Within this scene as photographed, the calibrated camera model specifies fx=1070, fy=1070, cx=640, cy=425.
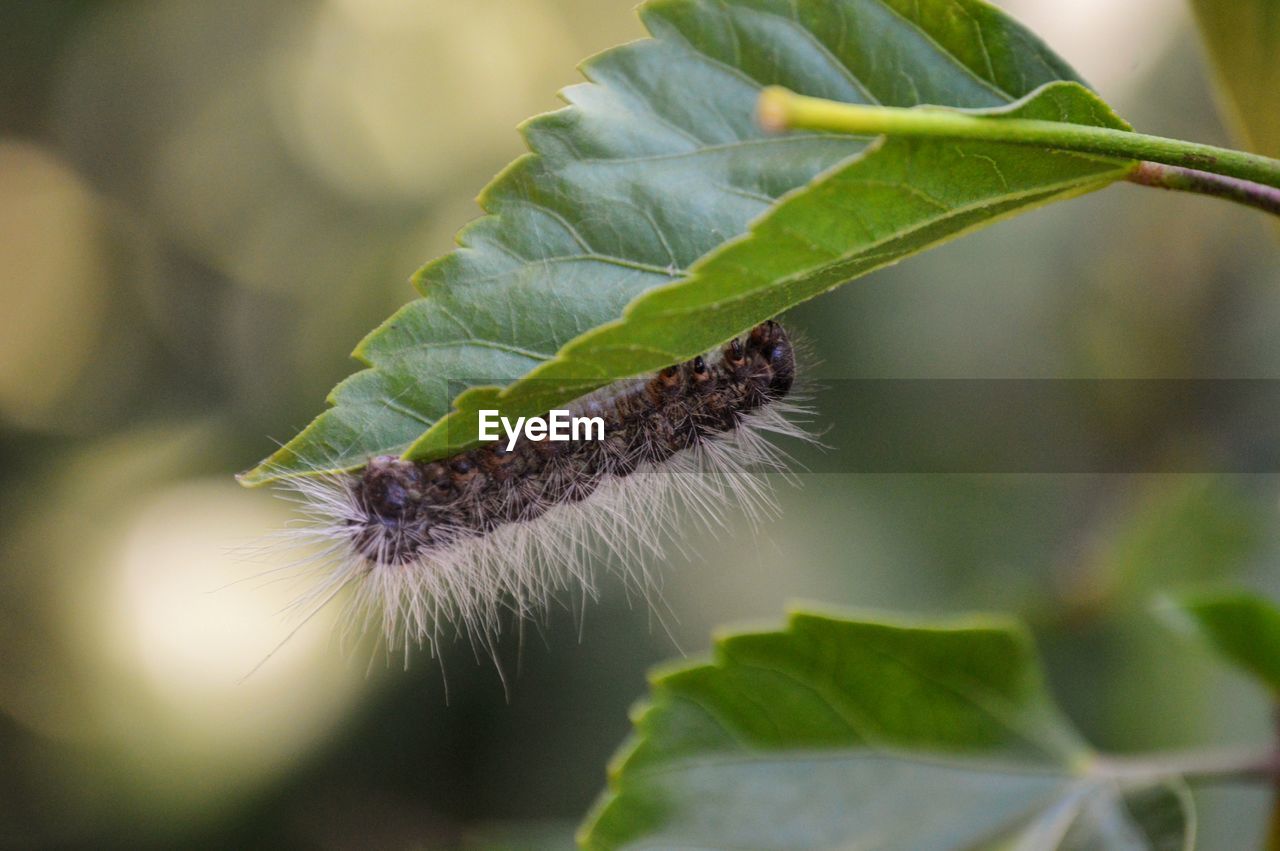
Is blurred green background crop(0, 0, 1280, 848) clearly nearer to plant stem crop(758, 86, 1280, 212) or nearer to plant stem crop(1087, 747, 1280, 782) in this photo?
plant stem crop(1087, 747, 1280, 782)

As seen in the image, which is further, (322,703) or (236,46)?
(236,46)

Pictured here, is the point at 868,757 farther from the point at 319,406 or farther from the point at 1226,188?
the point at 319,406

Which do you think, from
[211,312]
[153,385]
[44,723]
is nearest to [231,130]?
[211,312]

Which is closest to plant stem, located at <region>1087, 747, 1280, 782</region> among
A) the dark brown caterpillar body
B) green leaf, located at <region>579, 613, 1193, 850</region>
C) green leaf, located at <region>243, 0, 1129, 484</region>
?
green leaf, located at <region>579, 613, 1193, 850</region>

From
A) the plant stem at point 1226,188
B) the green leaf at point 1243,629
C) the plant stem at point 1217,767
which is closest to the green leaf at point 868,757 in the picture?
the plant stem at point 1217,767

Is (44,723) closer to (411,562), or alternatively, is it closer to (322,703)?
(322,703)

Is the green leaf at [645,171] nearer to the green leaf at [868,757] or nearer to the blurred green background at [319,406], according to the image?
the green leaf at [868,757]
